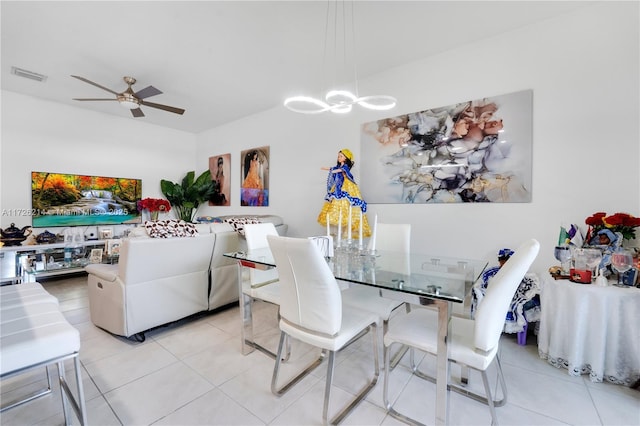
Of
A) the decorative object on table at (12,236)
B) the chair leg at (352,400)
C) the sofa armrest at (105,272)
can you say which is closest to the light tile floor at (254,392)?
the chair leg at (352,400)

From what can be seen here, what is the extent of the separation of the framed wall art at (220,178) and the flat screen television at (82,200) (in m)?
1.36

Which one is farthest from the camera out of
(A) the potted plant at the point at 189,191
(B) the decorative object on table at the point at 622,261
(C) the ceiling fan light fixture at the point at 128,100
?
(A) the potted plant at the point at 189,191

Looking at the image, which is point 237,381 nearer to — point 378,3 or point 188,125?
point 378,3

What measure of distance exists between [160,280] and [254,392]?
4.27 feet

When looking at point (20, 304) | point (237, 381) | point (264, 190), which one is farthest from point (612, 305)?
point (264, 190)

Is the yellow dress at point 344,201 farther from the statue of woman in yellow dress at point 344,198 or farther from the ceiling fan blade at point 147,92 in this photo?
the ceiling fan blade at point 147,92

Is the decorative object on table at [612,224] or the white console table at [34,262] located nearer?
the decorative object on table at [612,224]

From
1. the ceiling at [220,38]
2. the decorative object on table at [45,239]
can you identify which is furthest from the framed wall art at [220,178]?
the decorative object on table at [45,239]

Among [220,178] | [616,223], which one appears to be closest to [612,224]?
[616,223]

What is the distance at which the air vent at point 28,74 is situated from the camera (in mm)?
3307

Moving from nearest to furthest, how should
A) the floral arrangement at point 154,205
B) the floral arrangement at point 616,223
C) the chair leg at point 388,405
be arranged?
the chair leg at point 388,405 < the floral arrangement at point 616,223 < the floral arrangement at point 154,205

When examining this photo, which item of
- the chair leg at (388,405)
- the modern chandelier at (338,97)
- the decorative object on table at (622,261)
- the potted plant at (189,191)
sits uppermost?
the modern chandelier at (338,97)

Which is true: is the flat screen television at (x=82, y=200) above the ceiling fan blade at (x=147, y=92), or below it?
below

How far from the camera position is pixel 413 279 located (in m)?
1.52
